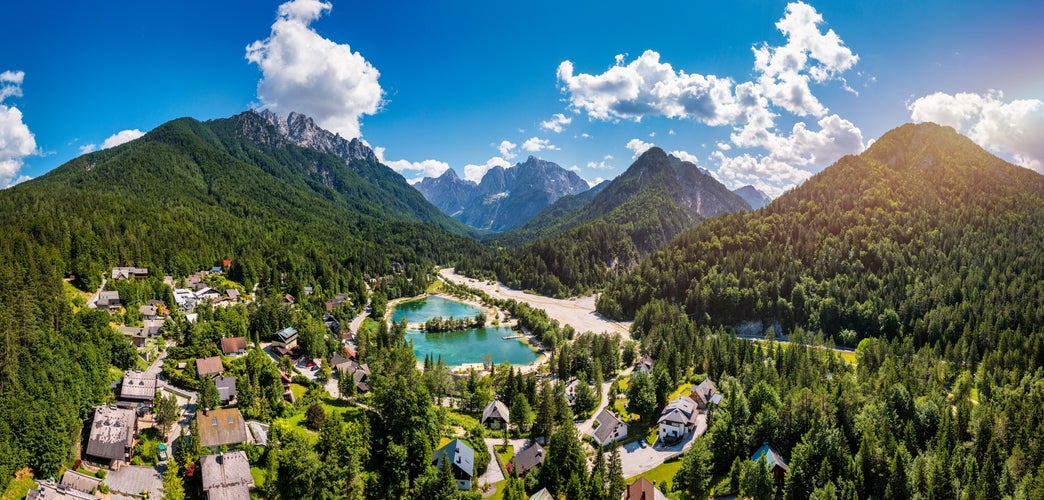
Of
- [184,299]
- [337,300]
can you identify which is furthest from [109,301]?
[337,300]

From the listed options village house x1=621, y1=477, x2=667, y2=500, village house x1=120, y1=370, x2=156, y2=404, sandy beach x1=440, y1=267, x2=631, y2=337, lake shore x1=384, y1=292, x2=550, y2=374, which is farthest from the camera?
sandy beach x1=440, y1=267, x2=631, y2=337

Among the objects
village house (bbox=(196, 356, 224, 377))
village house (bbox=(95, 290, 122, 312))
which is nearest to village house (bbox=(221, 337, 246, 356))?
village house (bbox=(196, 356, 224, 377))

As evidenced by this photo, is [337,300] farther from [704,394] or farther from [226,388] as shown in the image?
[704,394]

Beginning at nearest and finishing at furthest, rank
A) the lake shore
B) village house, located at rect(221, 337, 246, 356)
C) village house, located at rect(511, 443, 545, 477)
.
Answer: village house, located at rect(511, 443, 545, 477)
village house, located at rect(221, 337, 246, 356)
the lake shore

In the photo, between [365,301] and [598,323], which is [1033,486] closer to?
[598,323]

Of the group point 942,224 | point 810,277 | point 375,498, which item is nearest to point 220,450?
point 375,498

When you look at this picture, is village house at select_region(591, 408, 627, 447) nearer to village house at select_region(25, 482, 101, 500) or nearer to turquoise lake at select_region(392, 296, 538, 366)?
turquoise lake at select_region(392, 296, 538, 366)

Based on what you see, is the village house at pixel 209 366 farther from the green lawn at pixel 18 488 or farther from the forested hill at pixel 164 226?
the forested hill at pixel 164 226
